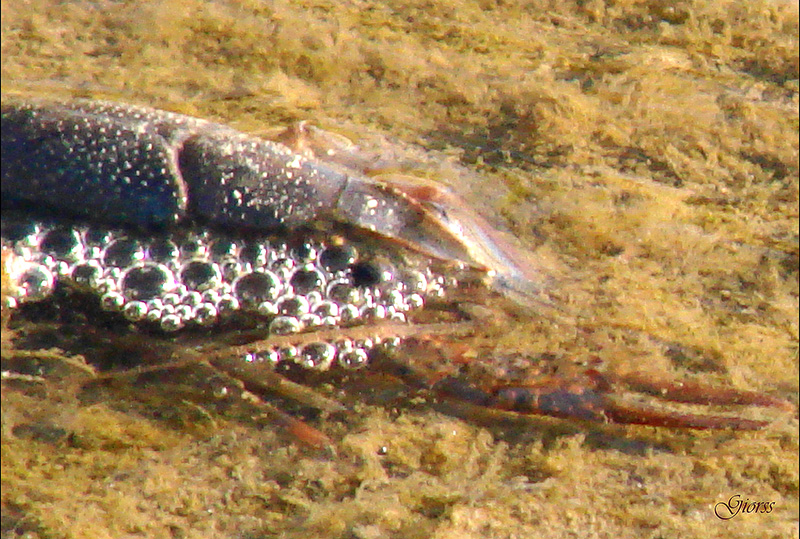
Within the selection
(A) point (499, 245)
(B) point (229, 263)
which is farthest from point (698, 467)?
(B) point (229, 263)

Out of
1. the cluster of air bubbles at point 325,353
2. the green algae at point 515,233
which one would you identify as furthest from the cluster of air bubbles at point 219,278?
the green algae at point 515,233

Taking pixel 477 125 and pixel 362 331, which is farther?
pixel 477 125

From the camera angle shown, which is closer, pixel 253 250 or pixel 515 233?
pixel 253 250

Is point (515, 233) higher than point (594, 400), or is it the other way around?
point (515, 233)

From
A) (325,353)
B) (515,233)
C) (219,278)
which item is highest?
(515,233)

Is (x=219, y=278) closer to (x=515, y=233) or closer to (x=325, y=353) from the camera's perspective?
(x=325, y=353)

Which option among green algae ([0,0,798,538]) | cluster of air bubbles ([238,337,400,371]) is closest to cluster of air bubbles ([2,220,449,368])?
cluster of air bubbles ([238,337,400,371])

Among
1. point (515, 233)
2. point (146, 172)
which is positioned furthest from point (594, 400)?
point (146, 172)

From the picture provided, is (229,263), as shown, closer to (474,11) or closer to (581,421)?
(581,421)
